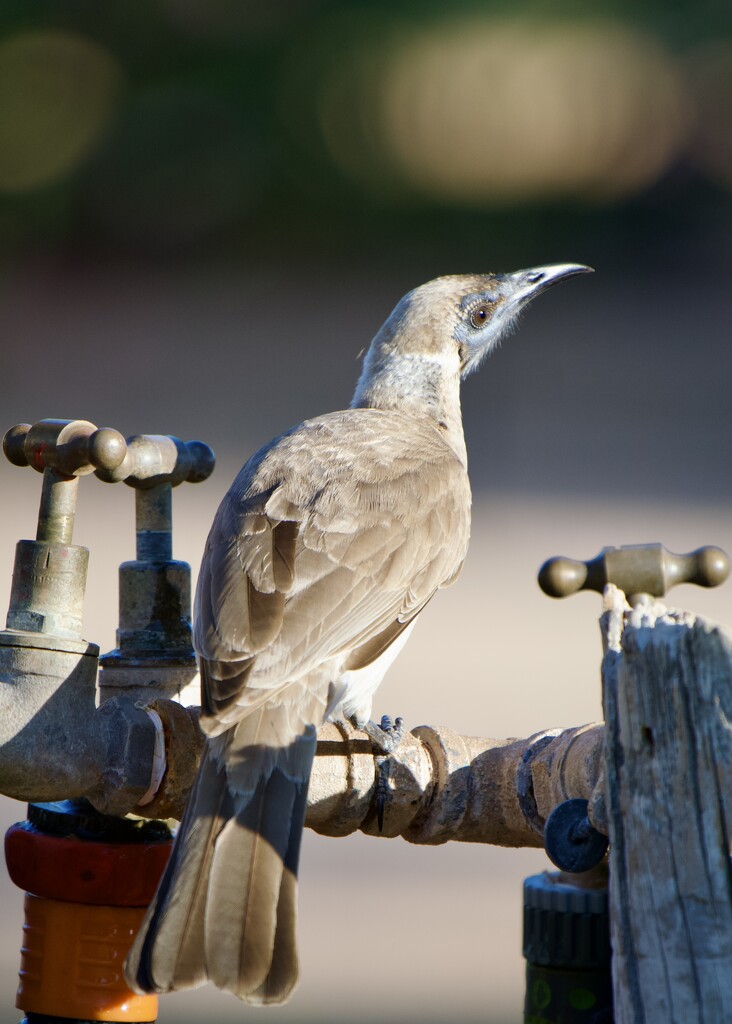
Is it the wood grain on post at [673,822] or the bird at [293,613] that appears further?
the bird at [293,613]

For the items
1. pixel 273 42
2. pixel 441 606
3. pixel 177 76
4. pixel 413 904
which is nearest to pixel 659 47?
pixel 273 42

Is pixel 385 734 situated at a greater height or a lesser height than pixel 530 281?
lesser

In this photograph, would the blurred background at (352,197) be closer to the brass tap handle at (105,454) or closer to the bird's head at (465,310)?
the bird's head at (465,310)

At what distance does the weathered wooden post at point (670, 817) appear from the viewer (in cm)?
168

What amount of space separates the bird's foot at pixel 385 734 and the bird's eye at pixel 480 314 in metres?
1.73

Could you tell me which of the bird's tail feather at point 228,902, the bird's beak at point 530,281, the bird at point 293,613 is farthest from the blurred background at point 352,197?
the bird's tail feather at point 228,902

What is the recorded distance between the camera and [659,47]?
1617cm

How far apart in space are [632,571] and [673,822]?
0.54 meters

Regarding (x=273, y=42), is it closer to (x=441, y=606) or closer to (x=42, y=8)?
(x=42, y=8)

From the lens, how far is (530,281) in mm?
4609

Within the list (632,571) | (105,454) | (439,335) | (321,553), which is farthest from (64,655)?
(439,335)

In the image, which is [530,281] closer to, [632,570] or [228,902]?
[632,570]

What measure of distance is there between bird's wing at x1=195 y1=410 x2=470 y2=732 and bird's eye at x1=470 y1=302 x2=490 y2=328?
0.77 m

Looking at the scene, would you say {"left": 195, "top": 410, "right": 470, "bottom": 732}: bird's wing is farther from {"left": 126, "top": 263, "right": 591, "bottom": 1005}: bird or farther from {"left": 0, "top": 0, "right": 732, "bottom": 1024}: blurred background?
{"left": 0, "top": 0, "right": 732, "bottom": 1024}: blurred background
